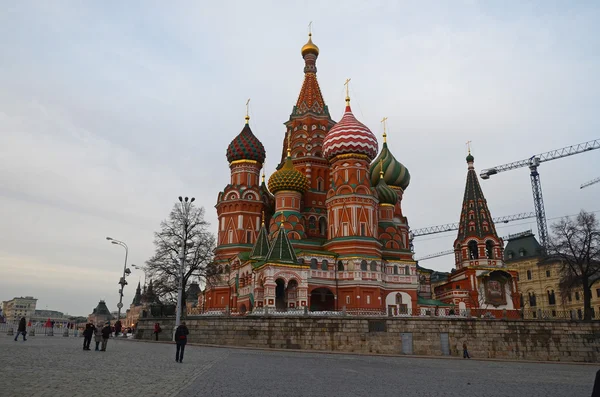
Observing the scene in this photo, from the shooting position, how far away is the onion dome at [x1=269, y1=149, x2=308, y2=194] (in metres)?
47.2

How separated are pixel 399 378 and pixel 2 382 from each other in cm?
1037

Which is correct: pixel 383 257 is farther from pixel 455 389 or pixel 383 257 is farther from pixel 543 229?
pixel 543 229

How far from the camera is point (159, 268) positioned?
39.0 m

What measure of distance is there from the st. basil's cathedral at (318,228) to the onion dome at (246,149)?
0.11m

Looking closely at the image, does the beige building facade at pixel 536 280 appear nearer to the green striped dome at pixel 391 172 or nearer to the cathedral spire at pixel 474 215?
the cathedral spire at pixel 474 215

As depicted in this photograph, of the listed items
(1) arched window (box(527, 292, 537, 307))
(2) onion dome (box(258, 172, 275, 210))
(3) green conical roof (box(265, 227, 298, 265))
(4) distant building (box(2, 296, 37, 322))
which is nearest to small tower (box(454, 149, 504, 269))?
(2) onion dome (box(258, 172, 275, 210))

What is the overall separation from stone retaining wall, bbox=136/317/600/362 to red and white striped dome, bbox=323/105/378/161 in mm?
20442

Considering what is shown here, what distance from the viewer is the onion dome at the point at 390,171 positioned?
183 feet

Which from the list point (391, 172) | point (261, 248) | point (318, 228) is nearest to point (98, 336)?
point (261, 248)

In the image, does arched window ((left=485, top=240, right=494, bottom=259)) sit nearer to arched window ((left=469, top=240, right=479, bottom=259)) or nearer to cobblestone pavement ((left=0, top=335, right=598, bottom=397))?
arched window ((left=469, top=240, right=479, bottom=259))

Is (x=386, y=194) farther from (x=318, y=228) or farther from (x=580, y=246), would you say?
(x=580, y=246)

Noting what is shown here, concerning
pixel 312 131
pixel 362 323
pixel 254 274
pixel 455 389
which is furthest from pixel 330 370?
pixel 312 131

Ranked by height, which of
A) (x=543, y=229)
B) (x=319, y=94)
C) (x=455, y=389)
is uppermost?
(x=319, y=94)

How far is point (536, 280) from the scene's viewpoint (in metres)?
71.7
